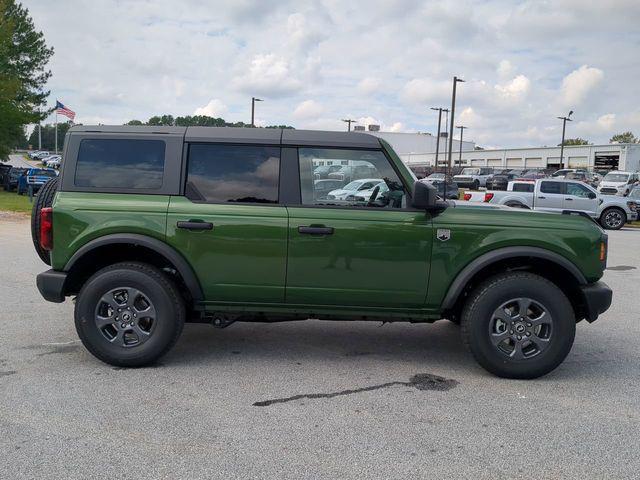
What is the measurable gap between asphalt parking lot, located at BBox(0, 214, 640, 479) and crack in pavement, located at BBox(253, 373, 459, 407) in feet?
0.05

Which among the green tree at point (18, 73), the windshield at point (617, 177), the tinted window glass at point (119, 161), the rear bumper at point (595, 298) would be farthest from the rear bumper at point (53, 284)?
the windshield at point (617, 177)

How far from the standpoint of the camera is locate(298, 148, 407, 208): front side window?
4633 millimetres

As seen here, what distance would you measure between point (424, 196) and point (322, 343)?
188 centimetres

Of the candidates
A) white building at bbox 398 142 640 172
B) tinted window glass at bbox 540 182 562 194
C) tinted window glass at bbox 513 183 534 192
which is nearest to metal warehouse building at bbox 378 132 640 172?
white building at bbox 398 142 640 172

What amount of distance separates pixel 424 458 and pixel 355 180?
7.34ft

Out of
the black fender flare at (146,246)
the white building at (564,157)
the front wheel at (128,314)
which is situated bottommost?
the front wheel at (128,314)

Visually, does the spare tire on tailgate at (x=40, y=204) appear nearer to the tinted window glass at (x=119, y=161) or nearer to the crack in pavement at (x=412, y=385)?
the tinted window glass at (x=119, y=161)

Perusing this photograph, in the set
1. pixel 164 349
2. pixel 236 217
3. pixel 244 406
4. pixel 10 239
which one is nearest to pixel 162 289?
pixel 164 349

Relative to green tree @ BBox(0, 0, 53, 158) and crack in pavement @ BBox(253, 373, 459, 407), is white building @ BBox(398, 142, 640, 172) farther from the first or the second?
crack in pavement @ BBox(253, 373, 459, 407)

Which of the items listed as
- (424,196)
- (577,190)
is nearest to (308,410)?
(424,196)

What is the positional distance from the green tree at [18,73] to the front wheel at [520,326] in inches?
1140

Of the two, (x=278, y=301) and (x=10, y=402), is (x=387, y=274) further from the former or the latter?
(x=10, y=402)

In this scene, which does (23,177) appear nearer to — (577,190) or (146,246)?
(577,190)

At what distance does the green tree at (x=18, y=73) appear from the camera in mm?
28047
